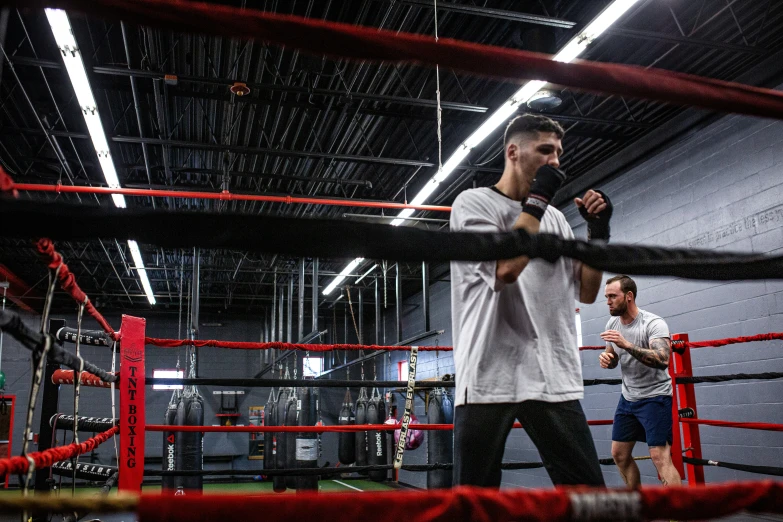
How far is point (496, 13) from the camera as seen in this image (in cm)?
516

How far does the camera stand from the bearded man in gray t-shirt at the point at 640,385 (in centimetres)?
364

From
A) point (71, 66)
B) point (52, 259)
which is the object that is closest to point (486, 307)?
point (52, 259)

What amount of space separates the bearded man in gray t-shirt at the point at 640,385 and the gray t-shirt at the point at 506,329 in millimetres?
1963

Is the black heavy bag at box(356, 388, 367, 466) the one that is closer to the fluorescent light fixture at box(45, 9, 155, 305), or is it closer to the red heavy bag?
the red heavy bag

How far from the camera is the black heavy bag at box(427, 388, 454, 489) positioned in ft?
17.9

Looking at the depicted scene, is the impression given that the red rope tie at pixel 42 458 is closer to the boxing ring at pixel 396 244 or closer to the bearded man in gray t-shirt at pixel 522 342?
the boxing ring at pixel 396 244

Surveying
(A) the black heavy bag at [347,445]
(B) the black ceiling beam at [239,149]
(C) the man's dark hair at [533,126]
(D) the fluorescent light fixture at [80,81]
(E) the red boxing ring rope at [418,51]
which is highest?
(B) the black ceiling beam at [239,149]

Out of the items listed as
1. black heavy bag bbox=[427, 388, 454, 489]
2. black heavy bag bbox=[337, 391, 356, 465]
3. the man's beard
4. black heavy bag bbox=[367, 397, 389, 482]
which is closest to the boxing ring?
the man's beard

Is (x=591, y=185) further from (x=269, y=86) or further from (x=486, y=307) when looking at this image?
(x=486, y=307)

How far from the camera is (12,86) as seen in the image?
6.73m

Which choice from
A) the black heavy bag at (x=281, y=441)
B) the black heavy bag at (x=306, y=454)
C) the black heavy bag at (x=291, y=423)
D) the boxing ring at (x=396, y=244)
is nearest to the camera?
the boxing ring at (x=396, y=244)

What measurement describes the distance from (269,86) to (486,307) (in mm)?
4923

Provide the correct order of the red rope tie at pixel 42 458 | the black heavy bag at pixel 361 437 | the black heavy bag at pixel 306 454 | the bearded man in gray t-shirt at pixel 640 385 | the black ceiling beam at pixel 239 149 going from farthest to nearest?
the black heavy bag at pixel 361 437 < the black ceiling beam at pixel 239 149 < the black heavy bag at pixel 306 454 < the bearded man in gray t-shirt at pixel 640 385 < the red rope tie at pixel 42 458

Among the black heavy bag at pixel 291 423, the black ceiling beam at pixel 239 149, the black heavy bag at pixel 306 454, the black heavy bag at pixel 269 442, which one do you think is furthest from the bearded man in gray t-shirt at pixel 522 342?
the black heavy bag at pixel 269 442
